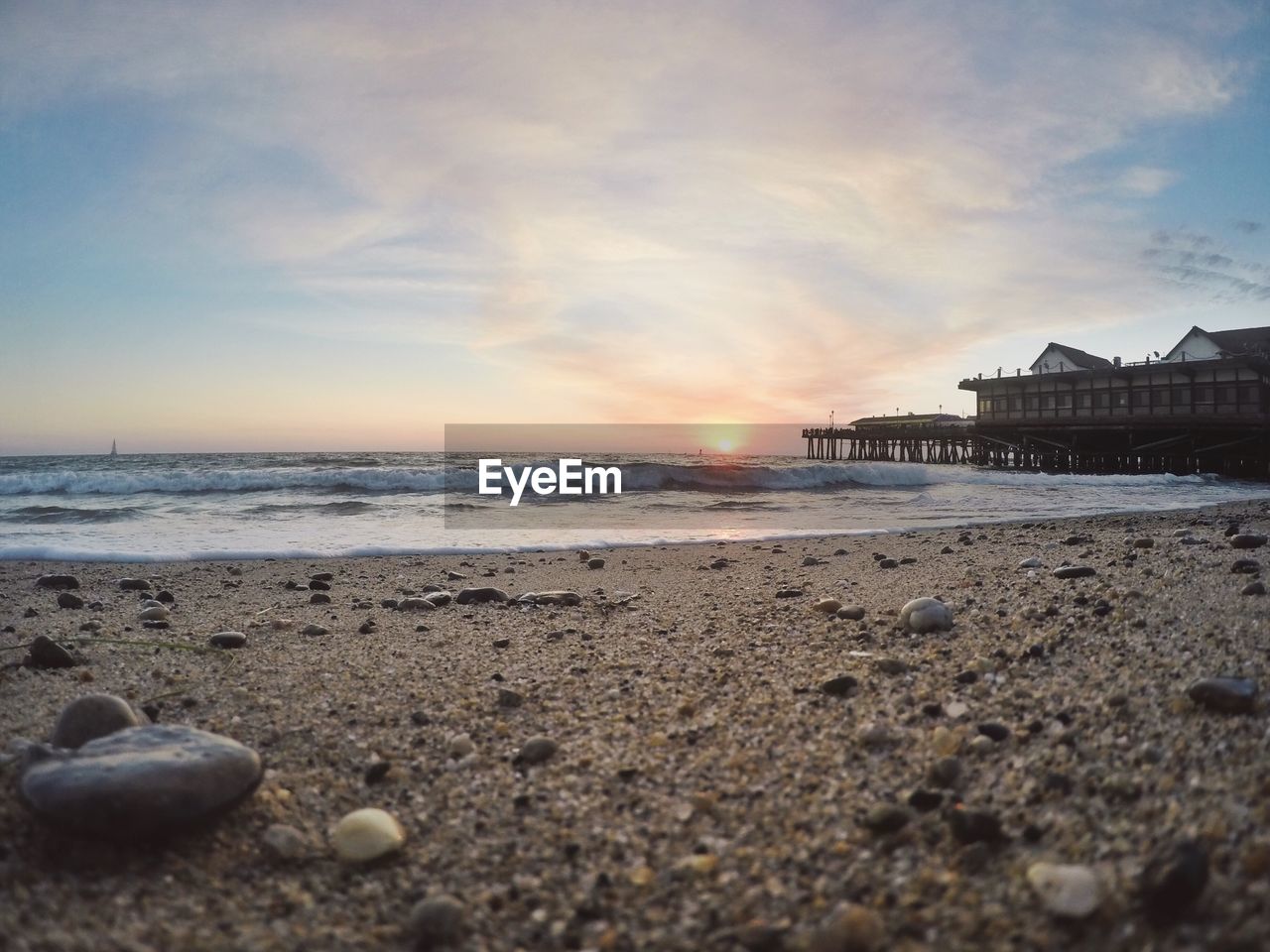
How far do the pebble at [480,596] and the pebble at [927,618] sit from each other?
10.1ft

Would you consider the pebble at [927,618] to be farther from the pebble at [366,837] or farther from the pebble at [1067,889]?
the pebble at [366,837]

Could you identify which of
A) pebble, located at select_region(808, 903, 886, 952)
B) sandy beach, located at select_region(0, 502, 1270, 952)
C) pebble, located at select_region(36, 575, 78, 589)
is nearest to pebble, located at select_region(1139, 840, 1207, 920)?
sandy beach, located at select_region(0, 502, 1270, 952)

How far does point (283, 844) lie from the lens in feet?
7.09

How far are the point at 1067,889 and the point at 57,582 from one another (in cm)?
826

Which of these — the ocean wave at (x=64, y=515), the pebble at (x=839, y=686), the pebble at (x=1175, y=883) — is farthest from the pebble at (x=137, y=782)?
the ocean wave at (x=64, y=515)

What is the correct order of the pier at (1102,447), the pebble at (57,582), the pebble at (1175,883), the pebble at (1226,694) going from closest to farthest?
the pebble at (1175,883)
the pebble at (1226,694)
the pebble at (57,582)
the pier at (1102,447)

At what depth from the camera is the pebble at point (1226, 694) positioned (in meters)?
2.42

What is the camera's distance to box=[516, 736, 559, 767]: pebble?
9.04 ft

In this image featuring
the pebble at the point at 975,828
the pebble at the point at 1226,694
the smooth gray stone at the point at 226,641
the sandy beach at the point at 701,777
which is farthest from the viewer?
the smooth gray stone at the point at 226,641

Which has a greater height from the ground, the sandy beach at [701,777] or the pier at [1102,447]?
the pier at [1102,447]

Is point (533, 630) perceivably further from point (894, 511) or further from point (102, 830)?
point (894, 511)

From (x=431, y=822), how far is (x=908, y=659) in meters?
2.40

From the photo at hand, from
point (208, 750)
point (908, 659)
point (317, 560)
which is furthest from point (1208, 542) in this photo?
point (317, 560)

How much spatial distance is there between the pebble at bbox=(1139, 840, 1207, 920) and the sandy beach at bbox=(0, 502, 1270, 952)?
0.02 meters
